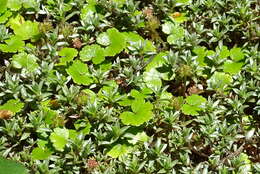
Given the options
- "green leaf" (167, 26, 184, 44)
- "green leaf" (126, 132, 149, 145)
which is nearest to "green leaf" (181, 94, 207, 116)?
"green leaf" (126, 132, 149, 145)

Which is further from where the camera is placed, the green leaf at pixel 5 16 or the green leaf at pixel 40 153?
the green leaf at pixel 5 16

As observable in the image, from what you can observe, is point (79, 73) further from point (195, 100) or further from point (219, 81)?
point (219, 81)

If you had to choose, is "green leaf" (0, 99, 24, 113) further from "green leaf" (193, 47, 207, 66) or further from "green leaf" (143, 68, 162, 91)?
"green leaf" (193, 47, 207, 66)

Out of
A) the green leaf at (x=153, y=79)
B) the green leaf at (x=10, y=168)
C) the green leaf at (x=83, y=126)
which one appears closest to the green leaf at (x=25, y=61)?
the green leaf at (x=83, y=126)

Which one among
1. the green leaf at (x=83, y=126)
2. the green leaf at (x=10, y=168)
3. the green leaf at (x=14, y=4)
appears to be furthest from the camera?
the green leaf at (x=14, y=4)

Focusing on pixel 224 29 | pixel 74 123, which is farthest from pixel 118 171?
pixel 224 29

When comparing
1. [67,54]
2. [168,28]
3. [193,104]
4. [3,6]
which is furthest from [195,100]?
[3,6]

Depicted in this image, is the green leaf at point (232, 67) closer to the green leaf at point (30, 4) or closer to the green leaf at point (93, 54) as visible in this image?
the green leaf at point (93, 54)
